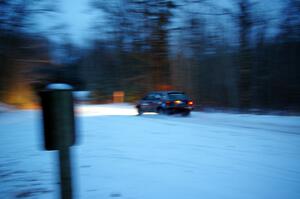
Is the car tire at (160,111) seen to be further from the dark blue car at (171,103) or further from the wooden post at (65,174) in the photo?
the wooden post at (65,174)

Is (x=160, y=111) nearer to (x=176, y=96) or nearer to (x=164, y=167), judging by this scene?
(x=176, y=96)

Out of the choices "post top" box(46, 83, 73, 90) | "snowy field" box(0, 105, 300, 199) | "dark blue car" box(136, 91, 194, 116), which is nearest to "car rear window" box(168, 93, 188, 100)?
"dark blue car" box(136, 91, 194, 116)

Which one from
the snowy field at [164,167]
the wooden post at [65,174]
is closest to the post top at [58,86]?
the snowy field at [164,167]

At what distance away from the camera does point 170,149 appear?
6531 mm

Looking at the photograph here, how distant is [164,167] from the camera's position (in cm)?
509

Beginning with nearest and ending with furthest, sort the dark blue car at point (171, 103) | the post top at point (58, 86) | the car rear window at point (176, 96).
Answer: the post top at point (58, 86) < the dark blue car at point (171, 103) < the car rear window at point (176, 96)

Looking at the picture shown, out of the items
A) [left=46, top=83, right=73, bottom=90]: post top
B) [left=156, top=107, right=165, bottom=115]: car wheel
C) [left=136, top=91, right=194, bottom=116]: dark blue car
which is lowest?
[left=156, top=107, right=165, bottom=115]: car wheel

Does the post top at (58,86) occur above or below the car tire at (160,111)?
above

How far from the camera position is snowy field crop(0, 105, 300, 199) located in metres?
3.95

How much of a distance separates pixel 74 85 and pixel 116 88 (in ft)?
101

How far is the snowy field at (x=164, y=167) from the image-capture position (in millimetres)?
3947

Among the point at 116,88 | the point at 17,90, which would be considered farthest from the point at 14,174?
the point at 116,88

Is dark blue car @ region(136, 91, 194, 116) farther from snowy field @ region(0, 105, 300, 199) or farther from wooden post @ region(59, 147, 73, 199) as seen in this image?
wooden post @ region(59, 147, 73, 199)

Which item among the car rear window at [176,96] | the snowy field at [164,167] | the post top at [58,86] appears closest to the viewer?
the post top at [58,86]
